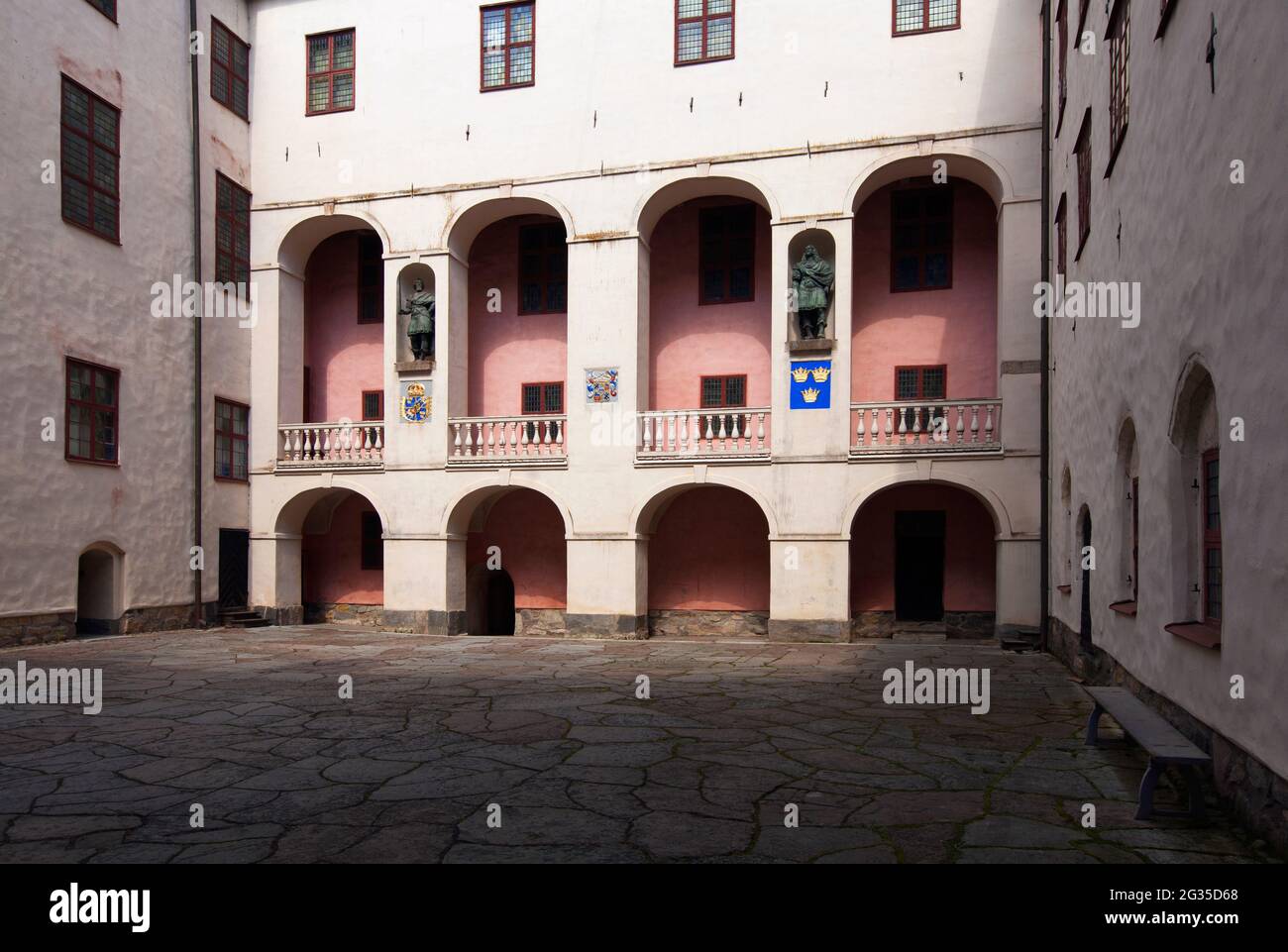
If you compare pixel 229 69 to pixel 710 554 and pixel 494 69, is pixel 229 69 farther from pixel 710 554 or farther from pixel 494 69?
pixel 710 554

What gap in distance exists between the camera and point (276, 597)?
19.8 m

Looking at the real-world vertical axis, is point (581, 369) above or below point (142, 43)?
below

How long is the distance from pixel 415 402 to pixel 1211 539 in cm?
1480

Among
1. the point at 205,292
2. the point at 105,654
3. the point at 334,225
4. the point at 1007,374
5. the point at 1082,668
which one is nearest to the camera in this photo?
the point at 1082,668

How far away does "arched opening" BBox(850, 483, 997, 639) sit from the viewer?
59.8 ft

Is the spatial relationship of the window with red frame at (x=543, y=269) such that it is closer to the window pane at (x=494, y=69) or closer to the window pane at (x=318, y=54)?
the window pane at (x=494, y=69)

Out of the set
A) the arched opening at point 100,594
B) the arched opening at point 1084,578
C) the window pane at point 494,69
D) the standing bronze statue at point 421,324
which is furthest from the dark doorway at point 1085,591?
the arched opening at point 100,594

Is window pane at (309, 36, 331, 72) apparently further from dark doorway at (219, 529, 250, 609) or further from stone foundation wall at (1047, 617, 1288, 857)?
stone foundation wall at (1047, 617, 1288, 857)

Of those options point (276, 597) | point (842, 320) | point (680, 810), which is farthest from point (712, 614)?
point (680, 810)

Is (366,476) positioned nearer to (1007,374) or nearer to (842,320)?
(842,320)

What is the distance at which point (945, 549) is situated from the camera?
18438 millimetres

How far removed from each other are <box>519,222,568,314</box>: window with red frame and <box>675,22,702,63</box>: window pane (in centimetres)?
413

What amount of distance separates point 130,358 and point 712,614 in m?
11.1

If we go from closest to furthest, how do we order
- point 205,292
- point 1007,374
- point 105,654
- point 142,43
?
point 105,654
point 1007,374
point 142,43
point 205,292
